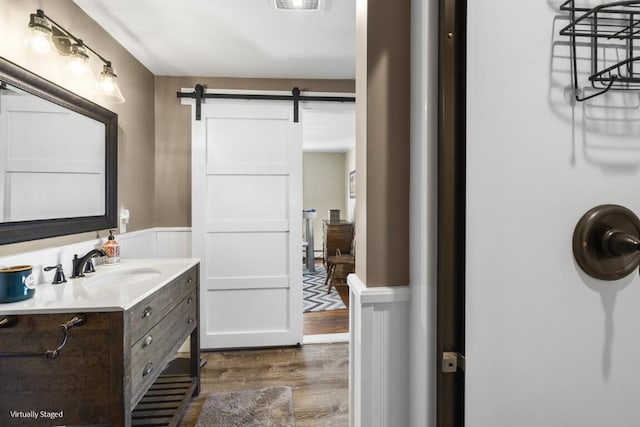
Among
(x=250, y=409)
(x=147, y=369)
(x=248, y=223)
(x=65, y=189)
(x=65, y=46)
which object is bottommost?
(x=250, y=409)

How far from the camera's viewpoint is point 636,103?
0.66 m

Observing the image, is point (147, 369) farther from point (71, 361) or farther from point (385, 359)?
point (385, 359)

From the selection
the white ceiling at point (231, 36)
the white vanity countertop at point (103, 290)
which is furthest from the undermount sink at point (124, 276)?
the white ceiling at point (231, 36)

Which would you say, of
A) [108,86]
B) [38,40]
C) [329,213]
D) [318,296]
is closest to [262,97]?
[108,86]

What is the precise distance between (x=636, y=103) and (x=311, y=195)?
6.68 meters

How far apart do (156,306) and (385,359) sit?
118 cm

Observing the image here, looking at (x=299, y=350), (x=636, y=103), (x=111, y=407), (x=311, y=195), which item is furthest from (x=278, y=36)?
(x=311, y=195)

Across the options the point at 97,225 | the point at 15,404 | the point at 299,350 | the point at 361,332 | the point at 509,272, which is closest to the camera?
the point at 509,272

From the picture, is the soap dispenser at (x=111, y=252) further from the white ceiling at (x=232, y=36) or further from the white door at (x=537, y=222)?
the white door at (x=537, y=222)

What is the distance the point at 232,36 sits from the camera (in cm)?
213

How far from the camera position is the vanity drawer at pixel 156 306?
4.21 ft

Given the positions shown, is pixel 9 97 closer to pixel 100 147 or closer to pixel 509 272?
pixel 100 147

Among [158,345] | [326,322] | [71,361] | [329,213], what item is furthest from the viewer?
[329,213]

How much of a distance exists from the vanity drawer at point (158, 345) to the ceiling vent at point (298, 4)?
1.79 meters
